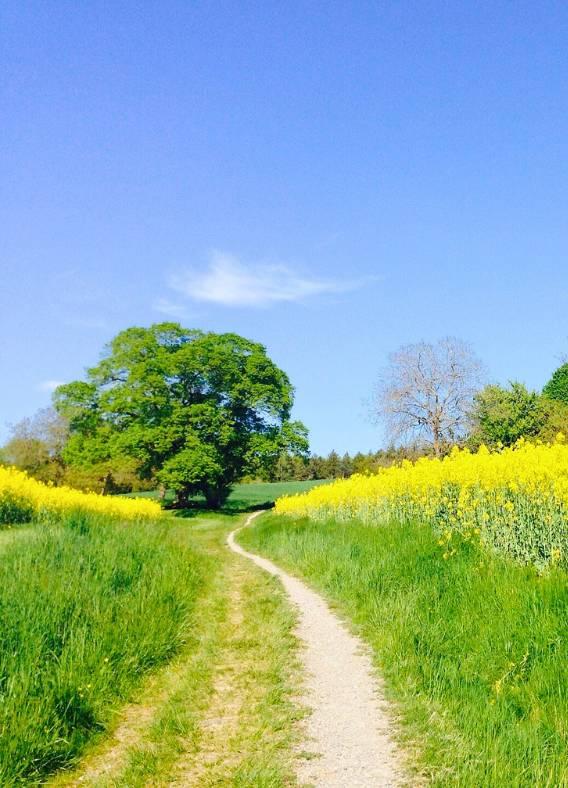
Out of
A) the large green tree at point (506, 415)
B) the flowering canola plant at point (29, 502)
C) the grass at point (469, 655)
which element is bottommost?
the grass at point (469, 655)

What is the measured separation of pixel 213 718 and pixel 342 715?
1203mm

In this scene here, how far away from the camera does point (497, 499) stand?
9648mm

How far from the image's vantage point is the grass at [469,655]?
14.1ft

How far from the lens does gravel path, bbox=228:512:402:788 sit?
4.31m

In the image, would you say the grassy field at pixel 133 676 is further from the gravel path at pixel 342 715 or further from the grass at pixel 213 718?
the gravel path at pixel 342 715

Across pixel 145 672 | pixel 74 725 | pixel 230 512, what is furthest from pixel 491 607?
pixel 230 512

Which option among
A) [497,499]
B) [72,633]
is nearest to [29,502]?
[72,633]

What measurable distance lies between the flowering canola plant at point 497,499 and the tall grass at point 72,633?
15.5 feet

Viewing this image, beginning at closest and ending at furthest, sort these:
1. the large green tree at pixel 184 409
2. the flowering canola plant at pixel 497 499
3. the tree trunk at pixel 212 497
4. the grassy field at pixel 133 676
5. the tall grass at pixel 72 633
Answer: the grassy field at pixel 133 676 → the tall grass at pixel 72 633 → the flowering canola plant at pixel 497 499 → the large green tree at pixel 184 409 → the tree trunk at pixel 212 497

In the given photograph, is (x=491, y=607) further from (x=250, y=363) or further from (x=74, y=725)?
(x=250, y=363)

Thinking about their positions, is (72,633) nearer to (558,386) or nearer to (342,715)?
(342,715)

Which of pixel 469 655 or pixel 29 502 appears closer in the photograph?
pixel 469 655

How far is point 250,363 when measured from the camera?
44.4 metres

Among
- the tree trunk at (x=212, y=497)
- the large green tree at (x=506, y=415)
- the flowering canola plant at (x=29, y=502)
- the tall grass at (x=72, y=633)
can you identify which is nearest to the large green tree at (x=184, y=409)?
the tree trunk at (x=212, y=497)
